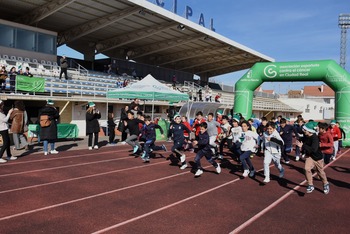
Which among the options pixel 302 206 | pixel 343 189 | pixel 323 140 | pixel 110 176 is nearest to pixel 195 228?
pixel 302 206

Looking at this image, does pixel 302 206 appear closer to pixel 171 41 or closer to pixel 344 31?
pixel 171 41

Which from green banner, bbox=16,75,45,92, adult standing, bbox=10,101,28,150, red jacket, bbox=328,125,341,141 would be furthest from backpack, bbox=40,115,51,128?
red jacket, bbox=328,125,341,141

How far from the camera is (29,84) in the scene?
1612cm

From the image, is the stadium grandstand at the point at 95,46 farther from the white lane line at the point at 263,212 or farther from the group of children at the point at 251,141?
the white lane line at the point at 263,212

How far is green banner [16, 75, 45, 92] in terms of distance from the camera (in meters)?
15.6

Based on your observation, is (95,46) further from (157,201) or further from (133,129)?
(157,201)

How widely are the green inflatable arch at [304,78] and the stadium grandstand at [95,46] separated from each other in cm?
408

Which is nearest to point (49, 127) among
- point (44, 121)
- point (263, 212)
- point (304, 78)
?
point (44, 121)

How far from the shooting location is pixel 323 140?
27.6ft

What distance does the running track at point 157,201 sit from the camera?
195 inches

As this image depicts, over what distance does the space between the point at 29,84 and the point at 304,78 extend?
1533 centimetres

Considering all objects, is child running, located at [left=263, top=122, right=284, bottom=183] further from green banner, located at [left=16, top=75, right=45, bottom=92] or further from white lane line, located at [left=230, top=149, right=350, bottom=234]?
green banner, located at [left=16, top=75, right=45, bottom=92]

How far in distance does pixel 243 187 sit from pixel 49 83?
14.4 m

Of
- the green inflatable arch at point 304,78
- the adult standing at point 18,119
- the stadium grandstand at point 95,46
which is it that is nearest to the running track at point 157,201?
the adult standing at point 18,119
